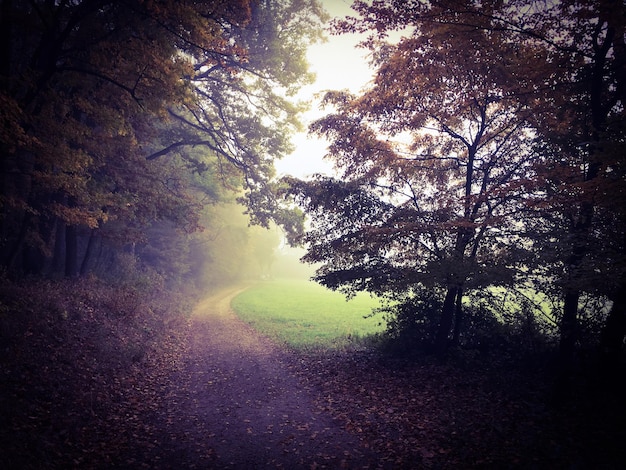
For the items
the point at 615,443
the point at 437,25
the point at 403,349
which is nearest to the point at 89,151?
the point at 437,25

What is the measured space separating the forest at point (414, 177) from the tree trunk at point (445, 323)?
0.05 meters

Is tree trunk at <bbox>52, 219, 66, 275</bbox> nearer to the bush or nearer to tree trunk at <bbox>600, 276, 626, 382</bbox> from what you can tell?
the bush

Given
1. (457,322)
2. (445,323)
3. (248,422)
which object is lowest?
(248,422)

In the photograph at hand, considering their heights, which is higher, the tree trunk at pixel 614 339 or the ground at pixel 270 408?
the tree trunk at pixel 614 339

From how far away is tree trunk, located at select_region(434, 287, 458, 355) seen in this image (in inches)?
444

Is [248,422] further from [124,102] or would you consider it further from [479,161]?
[124,102]

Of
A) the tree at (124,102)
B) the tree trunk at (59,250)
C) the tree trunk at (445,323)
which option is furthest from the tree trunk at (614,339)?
the tree trunk at (59,250)

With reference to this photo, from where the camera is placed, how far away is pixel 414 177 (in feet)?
39.4

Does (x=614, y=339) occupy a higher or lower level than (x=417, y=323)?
higher

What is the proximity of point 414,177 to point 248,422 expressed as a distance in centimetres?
948

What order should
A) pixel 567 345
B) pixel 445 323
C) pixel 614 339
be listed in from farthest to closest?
1. pixel 445 323
2. pixel 567 345
3. pixel 614 339

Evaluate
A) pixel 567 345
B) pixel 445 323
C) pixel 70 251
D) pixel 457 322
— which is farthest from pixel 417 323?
pixel 70 251

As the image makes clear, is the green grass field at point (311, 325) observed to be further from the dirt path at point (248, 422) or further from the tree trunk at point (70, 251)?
the tree trunk at point (70, 251)

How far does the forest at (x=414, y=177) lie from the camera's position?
8.19 m
